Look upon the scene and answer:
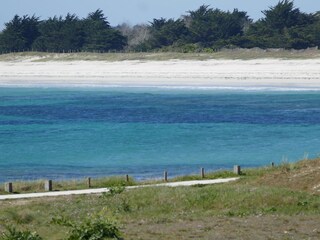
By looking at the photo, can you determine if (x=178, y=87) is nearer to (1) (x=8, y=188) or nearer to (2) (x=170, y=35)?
(2) (x=170, y=35)

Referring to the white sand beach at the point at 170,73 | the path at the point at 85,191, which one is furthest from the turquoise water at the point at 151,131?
the path at the point at 85,191

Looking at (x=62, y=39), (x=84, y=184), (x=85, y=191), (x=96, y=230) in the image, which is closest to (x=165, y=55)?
(x=62, y=39)

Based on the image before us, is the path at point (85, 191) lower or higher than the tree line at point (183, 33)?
lower

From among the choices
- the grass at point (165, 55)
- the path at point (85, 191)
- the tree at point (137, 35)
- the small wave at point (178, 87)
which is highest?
the tree at point (137, 35)

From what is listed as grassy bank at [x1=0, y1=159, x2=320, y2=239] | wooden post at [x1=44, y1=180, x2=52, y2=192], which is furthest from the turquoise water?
grassy bank at [x1=0, y1=159, x2=320, y2=239]

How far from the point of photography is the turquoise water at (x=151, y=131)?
123 ft

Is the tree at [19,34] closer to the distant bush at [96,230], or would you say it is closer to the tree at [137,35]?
the tree at [137,35]

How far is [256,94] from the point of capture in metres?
67.4

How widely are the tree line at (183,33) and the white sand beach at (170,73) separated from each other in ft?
31.6

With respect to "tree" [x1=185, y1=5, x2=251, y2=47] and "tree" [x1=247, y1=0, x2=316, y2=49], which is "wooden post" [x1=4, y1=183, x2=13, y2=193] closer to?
"tree" [x1=247, y1=0, x2=316, y2=49]

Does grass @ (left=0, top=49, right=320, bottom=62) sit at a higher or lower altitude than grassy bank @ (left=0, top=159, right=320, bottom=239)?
higher

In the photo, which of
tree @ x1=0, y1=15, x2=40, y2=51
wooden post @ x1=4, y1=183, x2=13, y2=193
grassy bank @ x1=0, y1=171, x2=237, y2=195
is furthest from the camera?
tree @ x1=0, y1=15, x2=40, y2=51

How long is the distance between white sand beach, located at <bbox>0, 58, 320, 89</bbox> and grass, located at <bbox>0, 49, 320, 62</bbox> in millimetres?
1304

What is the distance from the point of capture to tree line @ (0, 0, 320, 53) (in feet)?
305
